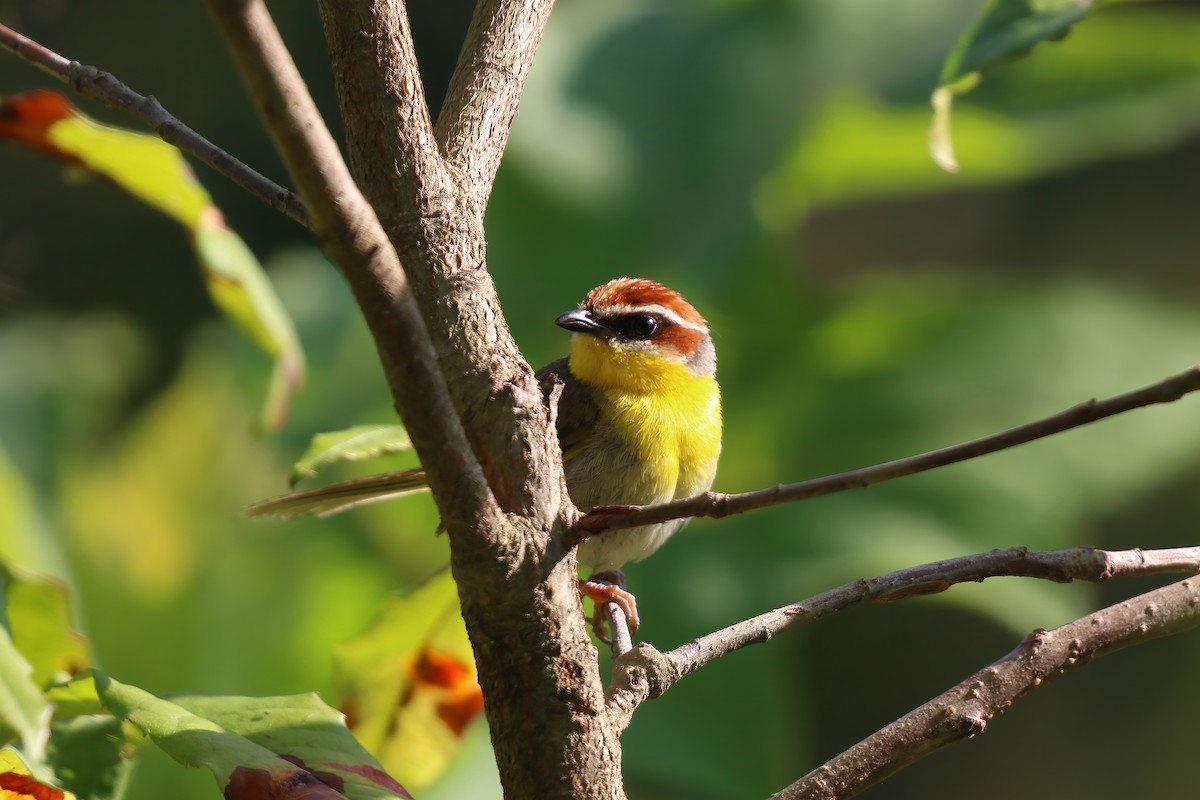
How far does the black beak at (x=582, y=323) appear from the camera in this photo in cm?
222

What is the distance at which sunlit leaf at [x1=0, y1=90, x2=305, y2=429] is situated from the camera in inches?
49.7

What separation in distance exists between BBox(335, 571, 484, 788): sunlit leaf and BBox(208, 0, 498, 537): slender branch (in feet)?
2.43

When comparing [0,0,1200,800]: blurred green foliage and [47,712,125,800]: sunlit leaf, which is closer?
[47,712,125,800]: sunlit leaf

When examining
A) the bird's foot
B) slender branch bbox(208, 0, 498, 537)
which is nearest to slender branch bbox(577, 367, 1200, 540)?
Answer: slender branch bbox(208, 0, 498, 537)

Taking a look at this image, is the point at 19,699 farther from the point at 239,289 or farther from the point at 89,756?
the point at 239,289

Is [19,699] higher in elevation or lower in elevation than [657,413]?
lower

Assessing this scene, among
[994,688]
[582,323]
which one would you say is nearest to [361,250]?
[994,688]

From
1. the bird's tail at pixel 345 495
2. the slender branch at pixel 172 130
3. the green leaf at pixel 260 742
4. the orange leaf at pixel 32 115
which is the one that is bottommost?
the green leaf at pixel 260 742

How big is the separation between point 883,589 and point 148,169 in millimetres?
902

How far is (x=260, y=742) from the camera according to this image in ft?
3.56

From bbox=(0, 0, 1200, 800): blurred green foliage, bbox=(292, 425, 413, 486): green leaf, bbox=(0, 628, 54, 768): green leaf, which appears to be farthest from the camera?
bbox=(0, 0, 1200, 800): blurred green foliage

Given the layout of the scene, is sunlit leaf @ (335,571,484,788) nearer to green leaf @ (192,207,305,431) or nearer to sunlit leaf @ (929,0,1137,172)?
green leaf @ (192,207,305,431)

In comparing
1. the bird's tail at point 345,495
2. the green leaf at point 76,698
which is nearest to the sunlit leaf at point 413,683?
the bird's tail at point 345,495

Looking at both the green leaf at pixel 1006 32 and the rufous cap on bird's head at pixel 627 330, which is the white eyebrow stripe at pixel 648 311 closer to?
the rufous cap on bird's head at pixel 627 330
